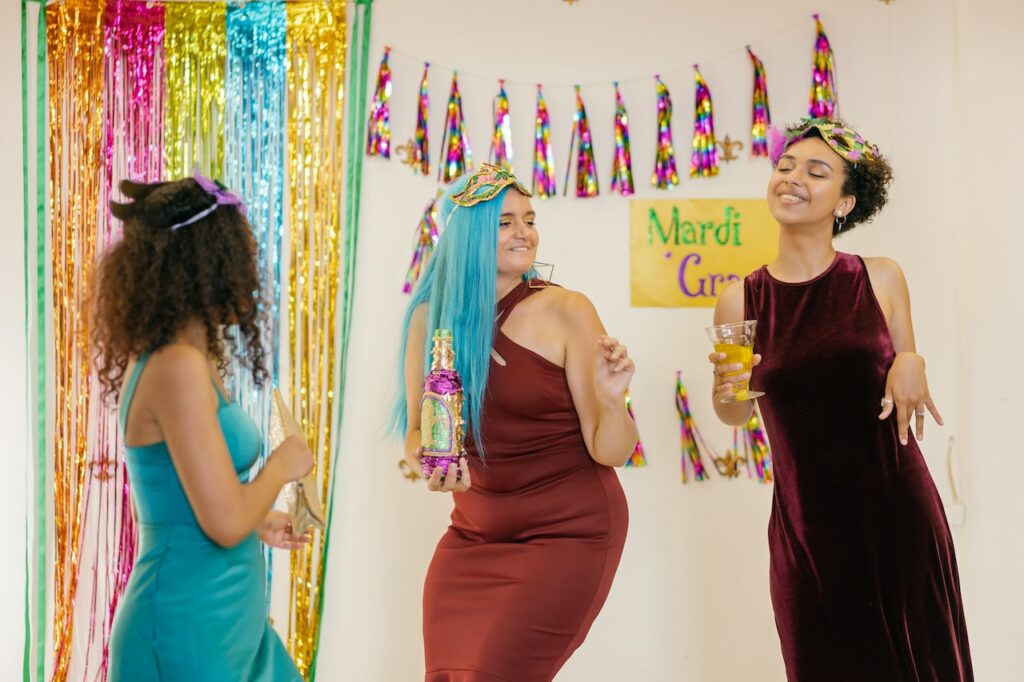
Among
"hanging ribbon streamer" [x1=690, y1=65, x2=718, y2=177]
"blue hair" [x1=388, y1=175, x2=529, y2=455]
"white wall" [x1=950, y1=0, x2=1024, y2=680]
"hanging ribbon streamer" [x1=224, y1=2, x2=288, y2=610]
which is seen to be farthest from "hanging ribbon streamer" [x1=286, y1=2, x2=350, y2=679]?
"white wall" [x1=950, y1=0, x2=1024, y2=680]

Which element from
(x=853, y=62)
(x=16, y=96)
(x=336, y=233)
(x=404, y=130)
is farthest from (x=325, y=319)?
(x=853, y=62)

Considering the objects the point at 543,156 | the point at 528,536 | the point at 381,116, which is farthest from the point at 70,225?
the point at 528,536

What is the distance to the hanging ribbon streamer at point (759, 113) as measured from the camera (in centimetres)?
326

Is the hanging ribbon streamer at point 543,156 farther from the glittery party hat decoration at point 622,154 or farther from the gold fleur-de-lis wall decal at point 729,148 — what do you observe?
the gold fleur-de-lis wall decal at point 729,148

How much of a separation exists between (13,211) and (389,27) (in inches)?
52.8

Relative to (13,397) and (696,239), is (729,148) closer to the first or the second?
(696,239)

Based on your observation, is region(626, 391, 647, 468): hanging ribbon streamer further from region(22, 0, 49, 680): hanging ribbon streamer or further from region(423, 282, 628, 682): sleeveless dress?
region(22, 0, 49, 680): hanging ribbon streamer

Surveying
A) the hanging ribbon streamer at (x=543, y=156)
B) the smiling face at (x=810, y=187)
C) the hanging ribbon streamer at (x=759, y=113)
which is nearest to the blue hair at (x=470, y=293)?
the smiling face at (x=810, y=187)

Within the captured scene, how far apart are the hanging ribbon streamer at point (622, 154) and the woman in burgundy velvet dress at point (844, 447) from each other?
2.46 feet

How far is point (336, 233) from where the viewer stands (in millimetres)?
3277

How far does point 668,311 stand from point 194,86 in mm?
1677

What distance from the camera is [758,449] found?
3326 mm

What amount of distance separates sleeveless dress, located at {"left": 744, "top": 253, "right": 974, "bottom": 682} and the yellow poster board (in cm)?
79

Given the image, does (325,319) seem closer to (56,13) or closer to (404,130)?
(404,130)
